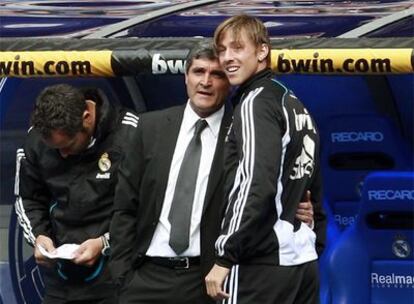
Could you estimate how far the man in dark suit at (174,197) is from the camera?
3814 millimetres

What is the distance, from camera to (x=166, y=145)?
154 inches

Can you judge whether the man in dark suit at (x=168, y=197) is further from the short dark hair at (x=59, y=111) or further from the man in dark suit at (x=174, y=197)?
the short dark hair at (x=59, y=111)

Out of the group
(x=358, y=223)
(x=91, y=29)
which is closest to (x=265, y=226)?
(x=358, y=223)

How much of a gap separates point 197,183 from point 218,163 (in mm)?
99

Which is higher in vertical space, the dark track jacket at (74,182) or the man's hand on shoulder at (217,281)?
the dark track jacket at (74,182)

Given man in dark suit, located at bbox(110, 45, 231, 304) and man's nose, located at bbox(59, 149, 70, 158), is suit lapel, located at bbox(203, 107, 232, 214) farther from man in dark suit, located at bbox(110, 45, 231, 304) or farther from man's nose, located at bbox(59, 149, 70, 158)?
man's nose, located at bbox(59, 149, 70, 158)

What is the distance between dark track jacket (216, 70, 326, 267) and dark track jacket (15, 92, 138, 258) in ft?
2.77

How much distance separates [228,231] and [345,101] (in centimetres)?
286

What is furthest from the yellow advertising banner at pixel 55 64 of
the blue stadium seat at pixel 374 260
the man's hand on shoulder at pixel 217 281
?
the man's hand on shoulder at pixel 217 281

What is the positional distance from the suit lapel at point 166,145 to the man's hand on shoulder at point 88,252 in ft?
1.61

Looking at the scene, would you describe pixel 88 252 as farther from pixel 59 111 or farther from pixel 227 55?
pixel 227 55

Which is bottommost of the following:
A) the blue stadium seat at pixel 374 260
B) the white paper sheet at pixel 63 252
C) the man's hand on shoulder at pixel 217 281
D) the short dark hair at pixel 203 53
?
the blue stadium seat at pixel 374 260

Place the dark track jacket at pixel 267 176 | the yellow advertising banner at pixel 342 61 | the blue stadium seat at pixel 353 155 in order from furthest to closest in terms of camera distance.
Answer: the blue stadium seat at pixel 353 155 → the yellow advertising banner at pixel 342 61 → the dark track jacket at pixel 267 176

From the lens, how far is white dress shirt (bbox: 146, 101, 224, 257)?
12.6 ft
